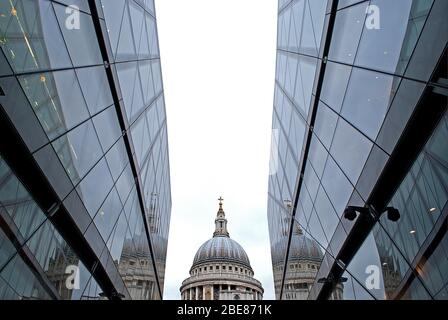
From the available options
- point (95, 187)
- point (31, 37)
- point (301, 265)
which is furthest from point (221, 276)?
point (31, 37)

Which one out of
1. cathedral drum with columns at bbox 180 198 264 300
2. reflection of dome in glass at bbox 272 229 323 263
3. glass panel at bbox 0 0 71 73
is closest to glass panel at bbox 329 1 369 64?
glass panel at bbox 0 0 71 73

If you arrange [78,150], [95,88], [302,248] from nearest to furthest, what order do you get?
1. [78,150]
2. [95,88]
3. [302,248]

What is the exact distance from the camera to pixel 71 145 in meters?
11.0

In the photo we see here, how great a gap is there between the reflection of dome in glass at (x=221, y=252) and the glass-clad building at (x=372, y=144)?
13542cm

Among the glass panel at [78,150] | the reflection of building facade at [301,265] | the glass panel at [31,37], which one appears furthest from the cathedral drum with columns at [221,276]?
the glass panel at [31,37]

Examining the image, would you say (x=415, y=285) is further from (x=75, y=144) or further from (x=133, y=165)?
(x=133, y=165)

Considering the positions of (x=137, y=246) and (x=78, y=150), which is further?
(x=137, y=246)

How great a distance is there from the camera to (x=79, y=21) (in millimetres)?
11547

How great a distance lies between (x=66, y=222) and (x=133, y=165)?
286 inches

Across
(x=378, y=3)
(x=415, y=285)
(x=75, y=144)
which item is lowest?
(x=415, y=285)

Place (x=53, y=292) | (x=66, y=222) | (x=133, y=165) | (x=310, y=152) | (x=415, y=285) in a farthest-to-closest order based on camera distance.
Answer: (x=133, y=165) → (x=310, y=152) → (x=66, y=222) → (x=53, y=292) → (x=415, y=285)

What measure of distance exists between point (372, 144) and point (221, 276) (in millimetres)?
138156

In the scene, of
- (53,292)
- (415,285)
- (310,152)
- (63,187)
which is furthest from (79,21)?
(415,285)

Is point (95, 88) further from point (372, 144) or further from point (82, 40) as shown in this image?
point (372, 144)
